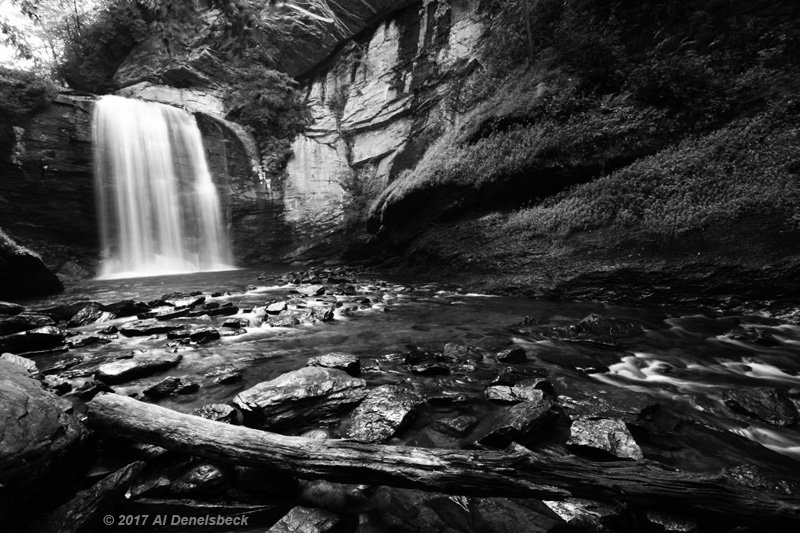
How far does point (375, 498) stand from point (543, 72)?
13.9m

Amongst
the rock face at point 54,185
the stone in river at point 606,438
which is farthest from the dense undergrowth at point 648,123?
the rock face at point 54,185

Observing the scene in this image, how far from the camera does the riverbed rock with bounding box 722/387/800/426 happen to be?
2.87 m

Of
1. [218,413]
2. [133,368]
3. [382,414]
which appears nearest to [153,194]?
[133,368]

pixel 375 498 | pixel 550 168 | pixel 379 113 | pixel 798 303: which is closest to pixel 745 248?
pixel 798 303

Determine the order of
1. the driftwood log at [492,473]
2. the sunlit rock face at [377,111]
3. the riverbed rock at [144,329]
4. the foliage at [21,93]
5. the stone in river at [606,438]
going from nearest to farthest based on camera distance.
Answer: the driftwood log at [492,473] < the stone in river at [606,438] < the riverbed rock at [144,329] < the foliage at [21,93] < the sunlit rock face at [377,111]

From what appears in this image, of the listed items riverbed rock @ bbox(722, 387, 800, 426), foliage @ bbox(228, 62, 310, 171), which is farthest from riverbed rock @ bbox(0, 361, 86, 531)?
foliage @ bbox(228, 62, 310, 171)

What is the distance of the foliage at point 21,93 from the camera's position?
15.8m

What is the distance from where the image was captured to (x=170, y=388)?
3.56 m

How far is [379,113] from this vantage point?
22031 mm

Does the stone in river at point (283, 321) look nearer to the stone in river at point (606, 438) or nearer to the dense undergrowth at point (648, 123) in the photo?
the stone in river at point (606, 438)

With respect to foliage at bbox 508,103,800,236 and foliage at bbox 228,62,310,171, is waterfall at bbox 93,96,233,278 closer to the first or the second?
foliage at bbox 228,62,310,171

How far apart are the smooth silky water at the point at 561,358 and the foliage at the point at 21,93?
17709 millimetres

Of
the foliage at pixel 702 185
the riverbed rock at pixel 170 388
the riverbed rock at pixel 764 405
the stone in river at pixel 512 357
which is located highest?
the foliage at pixel 702 185

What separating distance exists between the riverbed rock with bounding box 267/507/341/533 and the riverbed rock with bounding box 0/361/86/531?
129 cm
